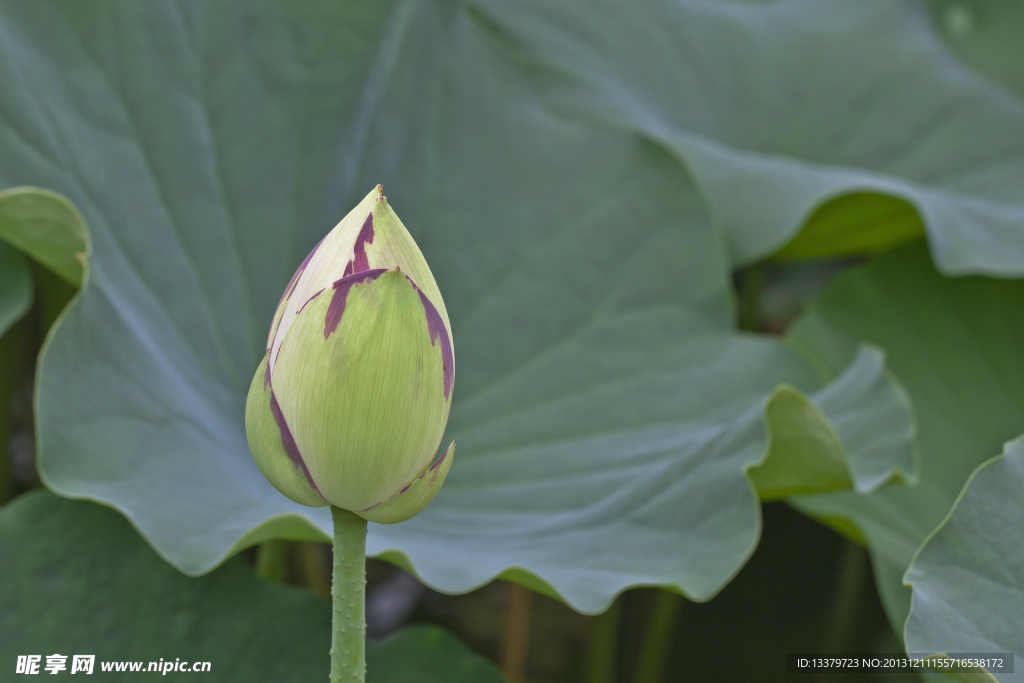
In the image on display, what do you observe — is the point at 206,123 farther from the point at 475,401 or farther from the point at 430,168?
the point at 475,401

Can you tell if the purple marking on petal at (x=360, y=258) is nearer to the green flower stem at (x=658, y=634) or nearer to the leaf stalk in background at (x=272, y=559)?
the leaf stalk in background at (x=272, y=559)

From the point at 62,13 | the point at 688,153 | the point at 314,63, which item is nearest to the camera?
the point at 62,13

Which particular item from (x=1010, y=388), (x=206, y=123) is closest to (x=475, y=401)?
(x=206, y=123)

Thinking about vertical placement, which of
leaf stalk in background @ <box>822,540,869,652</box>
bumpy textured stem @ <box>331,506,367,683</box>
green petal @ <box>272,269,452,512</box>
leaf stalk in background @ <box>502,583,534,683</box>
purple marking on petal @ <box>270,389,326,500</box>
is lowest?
leaf stalk in background @ <box>822,540,869,652</box>

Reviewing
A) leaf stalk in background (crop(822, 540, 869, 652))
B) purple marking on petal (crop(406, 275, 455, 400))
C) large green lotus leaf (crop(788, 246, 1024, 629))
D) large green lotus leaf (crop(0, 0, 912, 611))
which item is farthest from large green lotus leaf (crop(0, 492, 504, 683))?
leaf stalk in background (crop(822, 540, 869, 652))

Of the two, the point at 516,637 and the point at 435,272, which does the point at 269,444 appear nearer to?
the point at 435,272

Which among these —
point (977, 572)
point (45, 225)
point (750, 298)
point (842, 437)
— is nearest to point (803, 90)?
point (750, 298)

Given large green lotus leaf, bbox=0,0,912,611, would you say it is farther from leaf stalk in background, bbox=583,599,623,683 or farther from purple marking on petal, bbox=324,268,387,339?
leaf stalk in background, bbox=583,599,623,683
